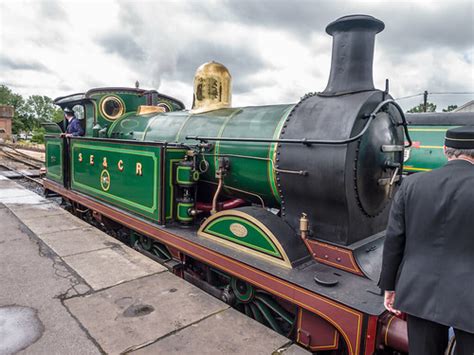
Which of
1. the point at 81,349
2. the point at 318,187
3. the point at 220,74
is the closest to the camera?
the point at 81,349

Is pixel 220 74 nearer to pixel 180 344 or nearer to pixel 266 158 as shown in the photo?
pixel 266 158

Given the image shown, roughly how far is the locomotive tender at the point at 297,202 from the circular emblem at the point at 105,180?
29.2 inches

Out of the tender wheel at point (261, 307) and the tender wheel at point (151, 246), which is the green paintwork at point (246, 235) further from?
the tender wheel at point (151, 246)

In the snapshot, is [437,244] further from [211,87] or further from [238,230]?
[211,87]

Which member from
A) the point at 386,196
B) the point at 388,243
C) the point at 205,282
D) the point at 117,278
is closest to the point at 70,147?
the point at 117,278

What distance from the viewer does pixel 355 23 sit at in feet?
9.16

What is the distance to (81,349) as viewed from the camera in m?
2.23

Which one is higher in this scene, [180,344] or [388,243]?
[388,243]

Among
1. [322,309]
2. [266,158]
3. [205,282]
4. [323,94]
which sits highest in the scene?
[323,94]

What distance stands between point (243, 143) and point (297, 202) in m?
0.87

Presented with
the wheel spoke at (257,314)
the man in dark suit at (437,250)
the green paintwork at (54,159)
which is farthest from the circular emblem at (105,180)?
the man in dark suit at (437,250)

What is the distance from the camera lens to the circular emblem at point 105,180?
16.1 ft

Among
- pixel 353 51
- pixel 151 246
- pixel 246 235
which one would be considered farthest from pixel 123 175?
pixel 353 51

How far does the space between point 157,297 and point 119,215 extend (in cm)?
191
